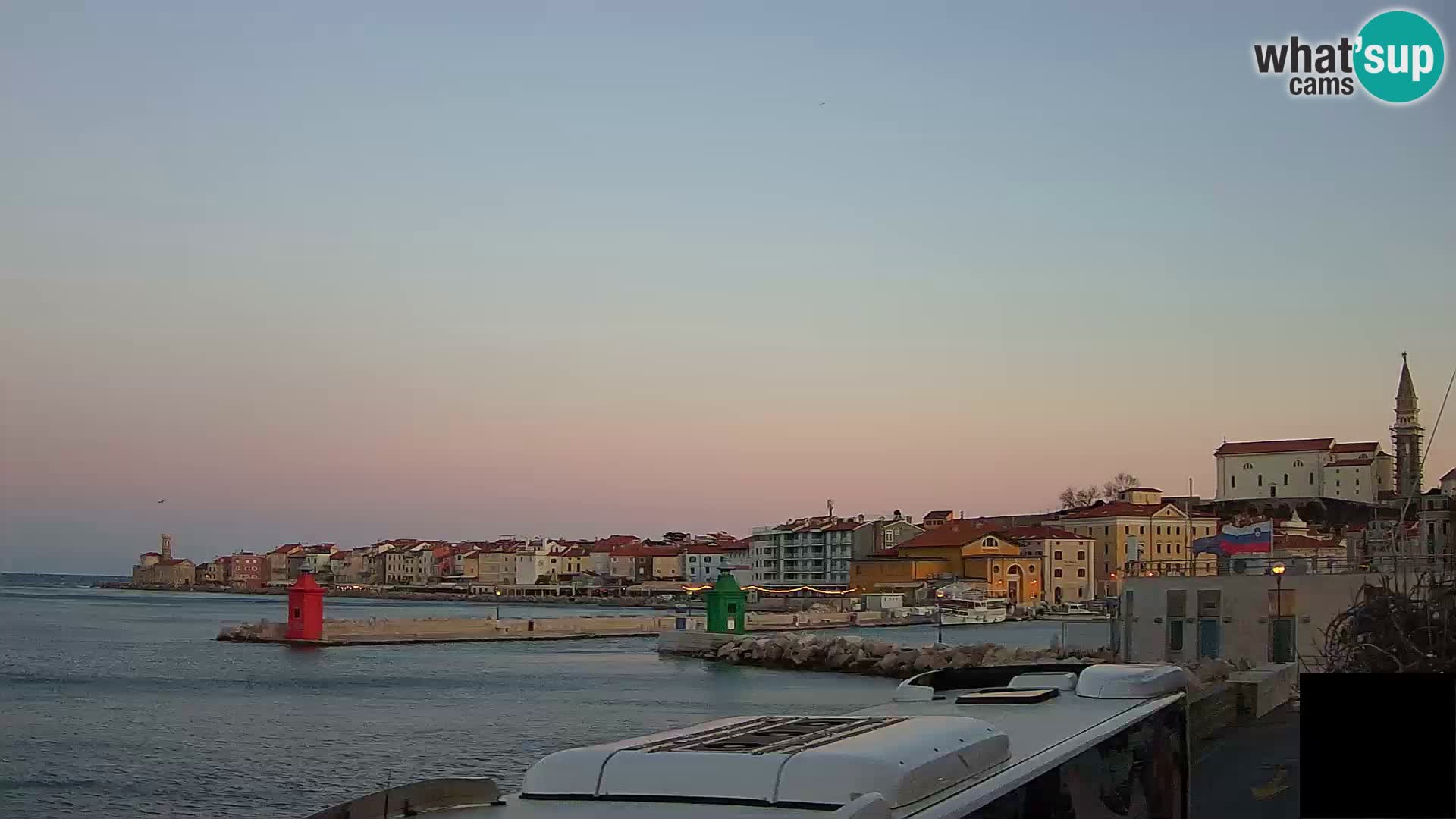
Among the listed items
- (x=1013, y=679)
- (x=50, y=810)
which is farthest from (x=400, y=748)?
(x=1013, y=679)

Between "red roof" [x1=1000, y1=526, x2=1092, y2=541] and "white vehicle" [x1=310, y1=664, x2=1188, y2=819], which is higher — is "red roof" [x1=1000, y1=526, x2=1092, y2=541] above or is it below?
below

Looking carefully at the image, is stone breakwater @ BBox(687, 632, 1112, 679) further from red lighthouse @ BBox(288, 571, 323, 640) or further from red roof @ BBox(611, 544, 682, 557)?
red roof @ BBox(611, 544, 682, 557)

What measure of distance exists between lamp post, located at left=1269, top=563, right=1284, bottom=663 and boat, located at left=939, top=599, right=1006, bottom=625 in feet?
198

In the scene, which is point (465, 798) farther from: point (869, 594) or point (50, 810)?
point (869, 594)

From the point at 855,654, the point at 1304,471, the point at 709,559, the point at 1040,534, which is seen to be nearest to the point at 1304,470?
the point at 1304,471

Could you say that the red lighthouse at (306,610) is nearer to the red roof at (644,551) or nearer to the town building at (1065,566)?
the town building at (1065,566)

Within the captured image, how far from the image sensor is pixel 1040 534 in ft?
352

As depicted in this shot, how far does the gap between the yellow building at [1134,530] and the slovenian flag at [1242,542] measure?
55.0 metres

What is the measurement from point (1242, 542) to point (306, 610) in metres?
41.7

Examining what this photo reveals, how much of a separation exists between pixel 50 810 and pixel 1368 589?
17.3m

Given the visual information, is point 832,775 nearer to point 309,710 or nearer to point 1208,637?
point 1208,637

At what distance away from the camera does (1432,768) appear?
3.42 meters

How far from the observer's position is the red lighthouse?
61.1 meters

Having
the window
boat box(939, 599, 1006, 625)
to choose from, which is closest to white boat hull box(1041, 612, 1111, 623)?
boat box(939, 599, 1006, 625)
